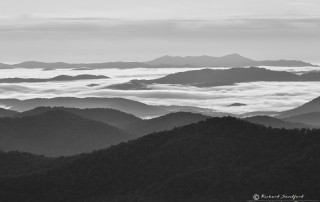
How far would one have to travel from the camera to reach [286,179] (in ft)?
101

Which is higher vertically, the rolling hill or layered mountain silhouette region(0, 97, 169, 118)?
layered mountain silhouette region(0, 97, 169, 118)

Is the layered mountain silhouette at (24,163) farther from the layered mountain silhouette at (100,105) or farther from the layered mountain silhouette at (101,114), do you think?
the layered mountain silhouette at (100,105)

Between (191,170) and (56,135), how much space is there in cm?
4098

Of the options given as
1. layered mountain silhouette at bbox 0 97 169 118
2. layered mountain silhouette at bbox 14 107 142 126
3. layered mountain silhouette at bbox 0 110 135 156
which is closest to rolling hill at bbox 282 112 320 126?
layered mountain silhouette at bbox 14 107 142 126

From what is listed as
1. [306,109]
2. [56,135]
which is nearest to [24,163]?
[56,135]

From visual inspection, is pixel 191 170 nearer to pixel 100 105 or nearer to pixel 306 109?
pixel 306 109

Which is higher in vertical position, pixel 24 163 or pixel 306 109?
pixel 306 109

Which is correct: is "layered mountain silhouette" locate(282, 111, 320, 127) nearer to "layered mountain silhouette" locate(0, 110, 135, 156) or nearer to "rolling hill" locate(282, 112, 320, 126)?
"rolling hill" locate(282, 112, 320, 126)

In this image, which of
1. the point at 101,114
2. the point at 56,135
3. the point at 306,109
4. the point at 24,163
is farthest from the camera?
the point at 306,109

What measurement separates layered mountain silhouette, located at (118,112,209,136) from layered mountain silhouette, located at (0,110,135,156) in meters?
7.23

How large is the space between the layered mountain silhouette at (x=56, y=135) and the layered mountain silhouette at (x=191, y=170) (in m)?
27.0

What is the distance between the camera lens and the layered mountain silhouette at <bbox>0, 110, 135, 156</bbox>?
2665 inches

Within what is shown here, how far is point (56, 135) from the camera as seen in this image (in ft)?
238

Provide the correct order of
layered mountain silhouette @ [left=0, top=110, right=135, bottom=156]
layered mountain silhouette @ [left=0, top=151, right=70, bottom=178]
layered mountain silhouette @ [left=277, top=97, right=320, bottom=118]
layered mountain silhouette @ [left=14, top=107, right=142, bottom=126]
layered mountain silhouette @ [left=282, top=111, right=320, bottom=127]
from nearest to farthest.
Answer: layered mountain silhouette @ [left=0, top=151, right=70, bottom=178] → layered mountain silhouette @ [left=0, top=110, right=135, bottom=156] → layered mountain silhouette @ [left=14, top=107, right=142, bottom=126] → layered mountain silhouette @ [left=282, top=111, right=320, bottom=127] → layered mountain silhouette @ [left=277, top=97, right=320, bottom=118]
